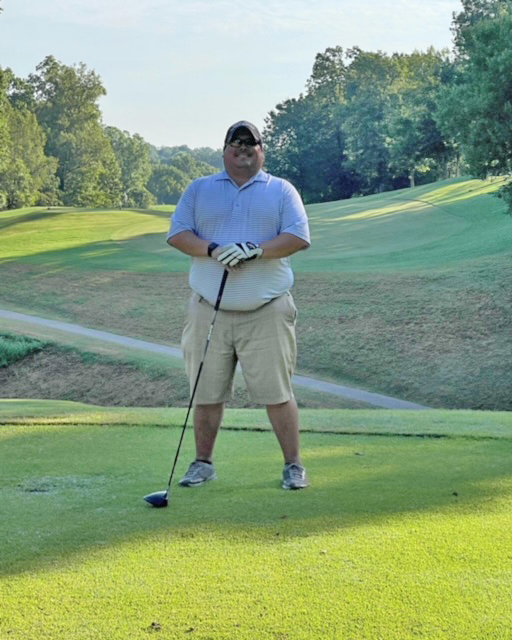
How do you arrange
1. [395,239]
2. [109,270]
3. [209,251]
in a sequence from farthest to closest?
[395,239], [109,270], [209,251]

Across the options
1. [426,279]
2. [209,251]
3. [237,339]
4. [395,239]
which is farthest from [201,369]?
[395,239]

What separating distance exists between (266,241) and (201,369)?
846 millimetres

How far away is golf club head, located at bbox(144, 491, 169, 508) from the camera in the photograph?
14.5ft

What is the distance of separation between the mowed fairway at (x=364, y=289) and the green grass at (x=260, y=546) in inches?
447

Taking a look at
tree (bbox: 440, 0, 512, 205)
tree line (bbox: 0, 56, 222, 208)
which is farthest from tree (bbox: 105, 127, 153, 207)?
tree (bbox: 440, 0, 512, 205)

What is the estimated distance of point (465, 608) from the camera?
9.93 ft

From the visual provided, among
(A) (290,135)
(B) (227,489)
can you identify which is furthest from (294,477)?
(A) (290,135)

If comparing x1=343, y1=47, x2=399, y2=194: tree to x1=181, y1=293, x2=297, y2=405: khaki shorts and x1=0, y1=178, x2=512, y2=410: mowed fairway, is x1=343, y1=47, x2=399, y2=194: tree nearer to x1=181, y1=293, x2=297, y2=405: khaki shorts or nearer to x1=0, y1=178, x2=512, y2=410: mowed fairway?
x1=0, y1=178, x2=512, y2=410: mowed fairway

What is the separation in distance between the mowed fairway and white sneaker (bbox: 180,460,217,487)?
38.3 ft

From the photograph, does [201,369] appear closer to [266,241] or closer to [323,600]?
[266,241]

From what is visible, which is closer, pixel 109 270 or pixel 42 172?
pixel 109 270

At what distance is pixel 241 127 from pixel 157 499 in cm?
215

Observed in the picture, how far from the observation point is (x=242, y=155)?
5.11m

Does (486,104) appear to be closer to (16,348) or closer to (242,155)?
(16,348)
